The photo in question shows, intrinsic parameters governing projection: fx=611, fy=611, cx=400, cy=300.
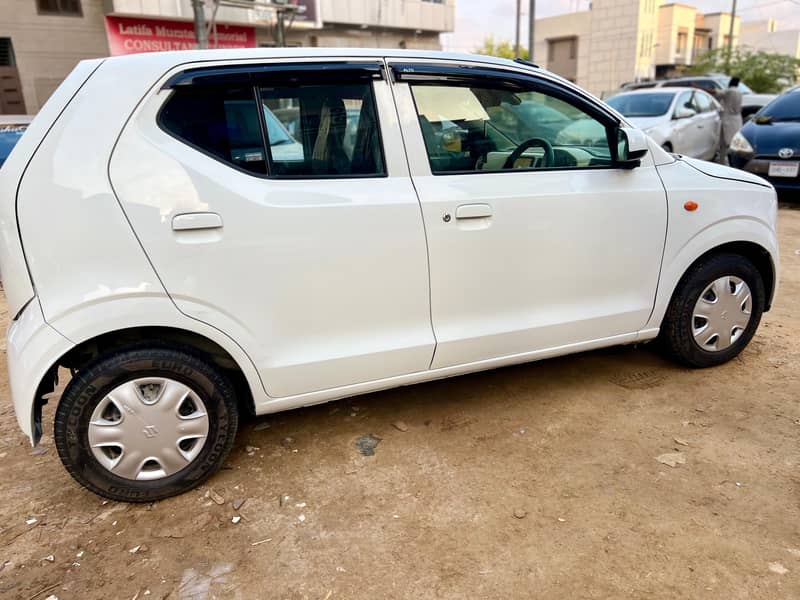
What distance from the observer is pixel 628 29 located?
46031 millimetres

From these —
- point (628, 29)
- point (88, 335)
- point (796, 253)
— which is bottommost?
point (796, 253)

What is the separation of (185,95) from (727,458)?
9.38ft

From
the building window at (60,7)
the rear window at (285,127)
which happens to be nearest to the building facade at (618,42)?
the building window at (60,7)

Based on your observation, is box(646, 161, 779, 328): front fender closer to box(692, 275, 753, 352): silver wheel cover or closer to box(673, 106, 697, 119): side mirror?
box(692, 275, 753, 352): silver wheel cover

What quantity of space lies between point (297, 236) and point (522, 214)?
1.09 metres

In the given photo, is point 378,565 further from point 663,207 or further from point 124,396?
point 663,207

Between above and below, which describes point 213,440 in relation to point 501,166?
below

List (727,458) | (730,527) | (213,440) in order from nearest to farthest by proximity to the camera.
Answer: (730,527) < (213,440) < (727,458)

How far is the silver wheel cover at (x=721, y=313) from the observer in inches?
139

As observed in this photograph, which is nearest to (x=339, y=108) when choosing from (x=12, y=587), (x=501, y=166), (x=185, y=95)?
(x=185, y=95)

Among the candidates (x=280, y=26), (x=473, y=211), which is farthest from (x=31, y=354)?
(x=280, y=26)

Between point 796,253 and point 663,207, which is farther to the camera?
point 796,253

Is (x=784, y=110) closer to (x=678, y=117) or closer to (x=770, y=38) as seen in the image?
(x=678, y=117)

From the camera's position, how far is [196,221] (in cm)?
239
